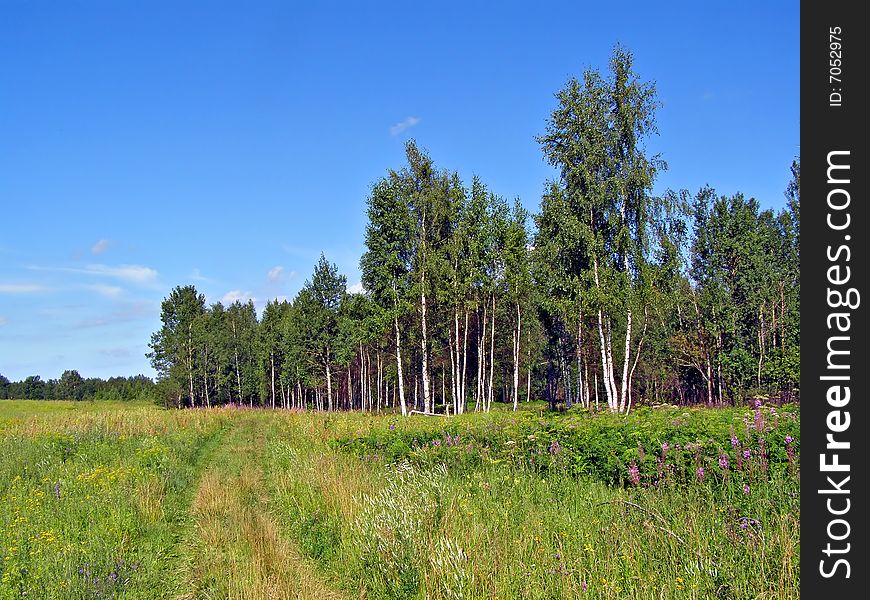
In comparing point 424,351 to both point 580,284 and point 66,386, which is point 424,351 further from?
point 66,386

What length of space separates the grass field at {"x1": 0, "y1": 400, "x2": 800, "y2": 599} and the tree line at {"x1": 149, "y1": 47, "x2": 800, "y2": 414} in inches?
633

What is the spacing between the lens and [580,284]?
26703 mm

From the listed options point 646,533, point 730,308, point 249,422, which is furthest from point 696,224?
point 646,533

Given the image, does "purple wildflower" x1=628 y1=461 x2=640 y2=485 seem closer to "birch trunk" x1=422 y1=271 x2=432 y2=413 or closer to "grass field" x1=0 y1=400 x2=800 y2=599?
"grass field" x1=0 y1=400 x2=800 y2=599

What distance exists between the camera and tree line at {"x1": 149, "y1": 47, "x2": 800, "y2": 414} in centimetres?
2666

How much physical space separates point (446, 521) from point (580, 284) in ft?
70.4

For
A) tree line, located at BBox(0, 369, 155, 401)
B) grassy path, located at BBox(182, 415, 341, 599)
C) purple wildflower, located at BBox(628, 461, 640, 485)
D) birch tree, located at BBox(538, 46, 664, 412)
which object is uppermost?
birch tree, located at BBox(538, 46, 664, 412)

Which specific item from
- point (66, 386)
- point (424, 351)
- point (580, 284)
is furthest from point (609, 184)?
point (66, 386)

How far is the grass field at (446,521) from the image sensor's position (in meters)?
5.11

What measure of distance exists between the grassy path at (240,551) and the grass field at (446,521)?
4 centimetres

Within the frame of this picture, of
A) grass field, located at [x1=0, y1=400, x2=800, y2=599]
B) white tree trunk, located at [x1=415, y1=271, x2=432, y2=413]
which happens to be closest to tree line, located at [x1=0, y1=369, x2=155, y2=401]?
white tree trunk, located at [x1=415, y1=271, x2=432, y2=413]

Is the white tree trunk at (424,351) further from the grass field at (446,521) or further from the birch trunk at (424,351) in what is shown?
the grass field at (446,521)
